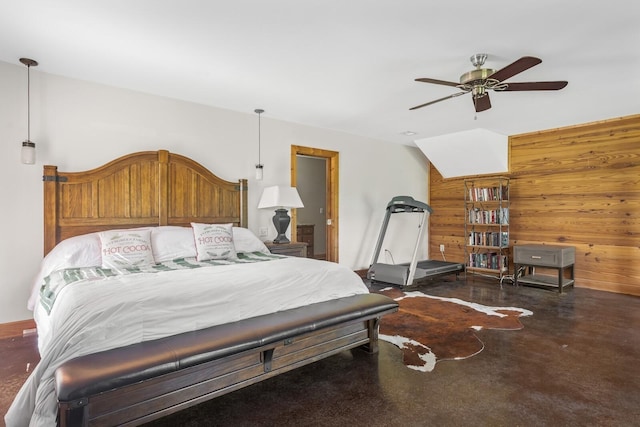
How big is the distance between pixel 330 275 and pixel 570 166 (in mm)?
4656

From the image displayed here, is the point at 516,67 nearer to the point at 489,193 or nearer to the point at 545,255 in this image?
the point at 545,255

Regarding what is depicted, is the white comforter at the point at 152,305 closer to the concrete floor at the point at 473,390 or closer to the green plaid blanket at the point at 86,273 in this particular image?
the green plaid blanket at the point at 86,273

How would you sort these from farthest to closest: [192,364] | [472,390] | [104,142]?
[104,142] → [472,390] → [192,364]

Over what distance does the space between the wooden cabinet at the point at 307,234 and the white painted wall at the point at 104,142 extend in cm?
170

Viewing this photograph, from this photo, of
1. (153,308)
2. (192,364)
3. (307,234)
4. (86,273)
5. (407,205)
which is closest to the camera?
(192,364)

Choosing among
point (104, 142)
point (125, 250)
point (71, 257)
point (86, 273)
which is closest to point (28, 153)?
point (104, 142)

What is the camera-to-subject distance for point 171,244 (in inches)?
132

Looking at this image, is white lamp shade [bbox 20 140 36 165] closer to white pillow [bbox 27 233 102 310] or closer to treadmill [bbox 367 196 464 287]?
white pillow [bbox 27 233 102 310]

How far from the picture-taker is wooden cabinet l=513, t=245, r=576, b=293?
4.90 meters

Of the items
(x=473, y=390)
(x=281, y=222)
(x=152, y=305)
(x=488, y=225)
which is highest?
(x=281, y=222)

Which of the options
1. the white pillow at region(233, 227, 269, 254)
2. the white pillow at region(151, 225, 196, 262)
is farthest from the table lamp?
the white pillow at region(151, 225, 196, 262)

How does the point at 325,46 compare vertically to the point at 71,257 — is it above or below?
above

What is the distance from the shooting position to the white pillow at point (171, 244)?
3.26 m

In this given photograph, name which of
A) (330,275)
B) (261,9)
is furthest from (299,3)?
(330,275)
